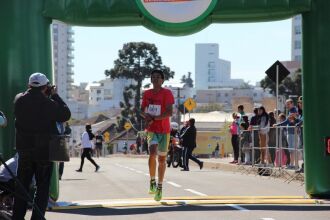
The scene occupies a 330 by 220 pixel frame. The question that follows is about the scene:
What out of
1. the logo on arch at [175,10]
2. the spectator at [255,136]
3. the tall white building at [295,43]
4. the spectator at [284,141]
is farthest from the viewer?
the tall white building at [295,43]

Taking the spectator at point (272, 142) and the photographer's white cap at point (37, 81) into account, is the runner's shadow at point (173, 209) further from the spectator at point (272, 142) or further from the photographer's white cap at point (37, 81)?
the spectator at point (272, 142)

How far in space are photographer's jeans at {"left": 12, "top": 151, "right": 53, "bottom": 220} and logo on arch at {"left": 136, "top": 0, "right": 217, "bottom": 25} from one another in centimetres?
436

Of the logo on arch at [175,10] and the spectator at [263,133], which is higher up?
the logo on arch at [175,10]

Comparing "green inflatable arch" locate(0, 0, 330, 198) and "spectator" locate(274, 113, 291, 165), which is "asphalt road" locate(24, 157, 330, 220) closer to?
"spectator" locate(274, 113, 291, 165)

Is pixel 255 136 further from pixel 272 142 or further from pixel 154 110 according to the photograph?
pixel 154 110

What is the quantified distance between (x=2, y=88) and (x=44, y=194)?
11.4 feet

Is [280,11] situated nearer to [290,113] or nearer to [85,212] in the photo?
[85,212]

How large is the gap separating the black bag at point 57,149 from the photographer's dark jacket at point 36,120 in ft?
0.18

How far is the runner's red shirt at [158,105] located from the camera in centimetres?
1153

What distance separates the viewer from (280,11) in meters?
12.0

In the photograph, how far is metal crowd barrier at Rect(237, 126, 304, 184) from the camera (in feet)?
60.3

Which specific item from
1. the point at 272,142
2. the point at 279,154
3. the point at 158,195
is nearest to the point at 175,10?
the point at 158,195

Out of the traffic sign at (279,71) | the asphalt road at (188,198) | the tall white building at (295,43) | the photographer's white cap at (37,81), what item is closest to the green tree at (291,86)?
the traffic sign at (279,71)

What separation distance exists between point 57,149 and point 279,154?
12.2 m
